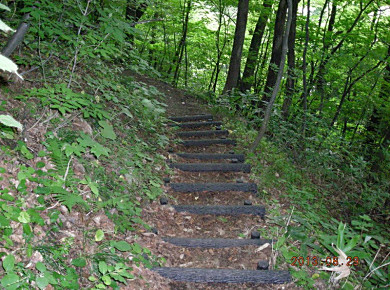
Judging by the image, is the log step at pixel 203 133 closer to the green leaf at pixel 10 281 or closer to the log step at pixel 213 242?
the log step at pixel 213 242

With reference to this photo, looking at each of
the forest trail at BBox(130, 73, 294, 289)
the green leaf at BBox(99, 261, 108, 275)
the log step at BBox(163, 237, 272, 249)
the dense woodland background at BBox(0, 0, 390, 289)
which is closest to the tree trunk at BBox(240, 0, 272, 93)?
the dense woodland background at BBox(0, 0, 390, 289)

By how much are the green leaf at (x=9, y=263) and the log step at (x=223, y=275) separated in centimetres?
141

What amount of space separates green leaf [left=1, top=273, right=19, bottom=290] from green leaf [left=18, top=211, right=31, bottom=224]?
52 cm

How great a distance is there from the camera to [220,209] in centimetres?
436

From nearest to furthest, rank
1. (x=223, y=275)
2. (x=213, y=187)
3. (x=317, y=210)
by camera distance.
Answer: (x=223, y=275) < (x=213, y=187) < (x=317, y=210)

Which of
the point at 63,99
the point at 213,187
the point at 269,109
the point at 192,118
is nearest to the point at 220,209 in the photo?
the point at 213,187

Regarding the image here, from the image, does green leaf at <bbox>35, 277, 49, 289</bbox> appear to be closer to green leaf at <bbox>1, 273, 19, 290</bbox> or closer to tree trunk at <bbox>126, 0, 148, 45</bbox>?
green leaf at <bbox>1, 273, 19, 290</bbox>

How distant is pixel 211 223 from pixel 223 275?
1049mm

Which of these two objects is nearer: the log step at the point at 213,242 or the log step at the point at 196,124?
the log step at the point at 213,242

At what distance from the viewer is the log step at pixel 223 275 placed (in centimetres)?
315

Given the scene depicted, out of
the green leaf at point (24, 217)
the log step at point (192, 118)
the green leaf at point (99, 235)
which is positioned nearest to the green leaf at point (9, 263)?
the green leaf at point (24, 217)

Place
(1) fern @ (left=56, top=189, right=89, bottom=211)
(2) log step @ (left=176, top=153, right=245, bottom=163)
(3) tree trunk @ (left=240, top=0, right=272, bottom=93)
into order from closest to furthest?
(1) fern @ (left=56, top=189, right=89, bottom=211)
(2) log step @ (left=176, top=153, right=245, bottom=163)
(3) tree trunk @ (left=240, top=0, right=272, bottom=93)

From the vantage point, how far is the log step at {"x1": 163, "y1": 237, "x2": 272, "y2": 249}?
3660mm
